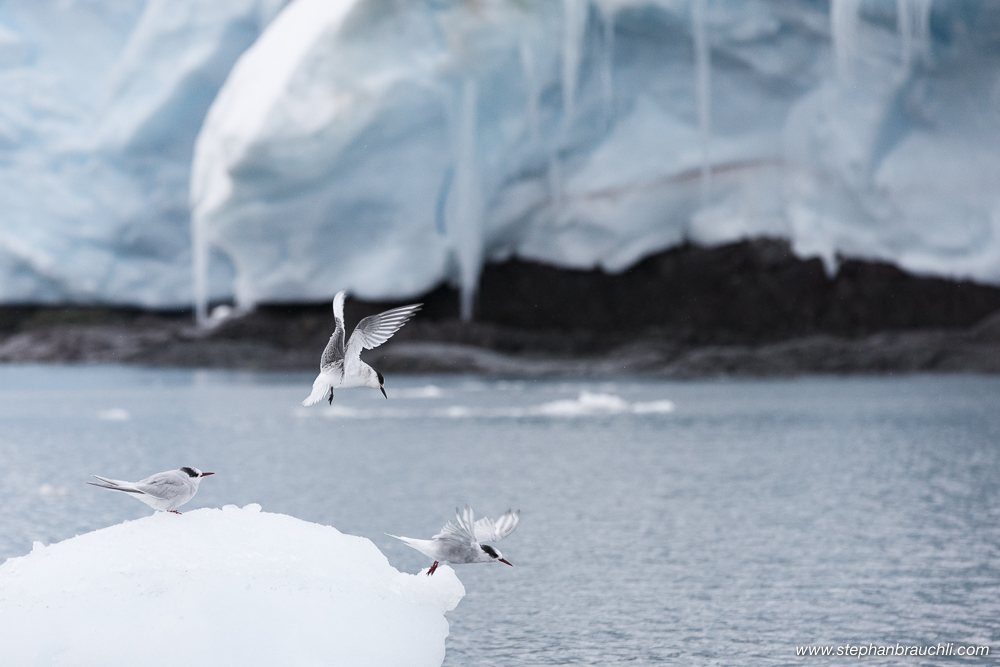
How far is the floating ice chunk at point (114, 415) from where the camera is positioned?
21.0 metres

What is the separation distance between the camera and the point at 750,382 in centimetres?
2795

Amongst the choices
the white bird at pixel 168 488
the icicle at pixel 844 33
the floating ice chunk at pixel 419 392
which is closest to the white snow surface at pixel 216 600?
the white bird at pixel 168 488

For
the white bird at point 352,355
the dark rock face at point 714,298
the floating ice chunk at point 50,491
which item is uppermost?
the dark rock face at point 714,298

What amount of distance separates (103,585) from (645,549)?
5171 millimetres

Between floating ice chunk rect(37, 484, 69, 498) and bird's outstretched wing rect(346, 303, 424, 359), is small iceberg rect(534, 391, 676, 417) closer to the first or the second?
floating ice chunk rect(37, 484, 69, 498)

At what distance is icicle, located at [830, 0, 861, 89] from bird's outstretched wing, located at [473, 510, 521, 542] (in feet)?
63.4

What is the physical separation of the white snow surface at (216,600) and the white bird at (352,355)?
85 cm

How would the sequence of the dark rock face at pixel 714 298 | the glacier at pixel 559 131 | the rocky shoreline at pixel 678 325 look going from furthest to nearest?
the rocky shoreline at pixel 678 325, the dark rock face at pixel 714 298, the glacier at pixel 559 131

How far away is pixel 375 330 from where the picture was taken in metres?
4.22

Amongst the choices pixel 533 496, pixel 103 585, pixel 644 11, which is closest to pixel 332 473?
pixel 533 496

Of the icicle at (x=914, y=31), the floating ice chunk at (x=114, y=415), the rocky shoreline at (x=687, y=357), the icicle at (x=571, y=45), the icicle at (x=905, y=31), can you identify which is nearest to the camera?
the floating ice chunk at (x=114, y=415)

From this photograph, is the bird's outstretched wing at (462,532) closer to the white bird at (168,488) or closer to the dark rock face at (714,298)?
the white bird at (168,488)

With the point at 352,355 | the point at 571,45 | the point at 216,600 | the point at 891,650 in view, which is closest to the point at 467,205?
the point at 571,45

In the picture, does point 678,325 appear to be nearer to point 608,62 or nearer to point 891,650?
point 608,62
